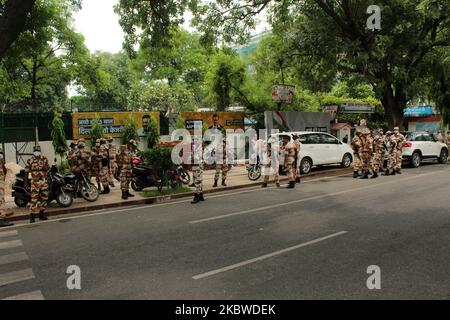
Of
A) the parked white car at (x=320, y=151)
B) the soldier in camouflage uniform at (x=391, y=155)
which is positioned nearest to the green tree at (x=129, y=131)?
the parked white car at (x=320, y=151)

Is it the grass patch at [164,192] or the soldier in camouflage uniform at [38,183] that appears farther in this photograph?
the grass patch at [164,192]

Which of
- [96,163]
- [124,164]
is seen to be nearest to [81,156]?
[96,163]

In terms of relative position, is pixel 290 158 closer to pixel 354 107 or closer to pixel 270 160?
pixel 270 160

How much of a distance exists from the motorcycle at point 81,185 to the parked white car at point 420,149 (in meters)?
13.6

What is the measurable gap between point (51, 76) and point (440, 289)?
3151 cm

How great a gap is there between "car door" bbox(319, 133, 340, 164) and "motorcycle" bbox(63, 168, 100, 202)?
948 centimetres

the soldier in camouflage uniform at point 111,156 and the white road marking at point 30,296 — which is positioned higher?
the soldier in camouflage uniform at point 111,156

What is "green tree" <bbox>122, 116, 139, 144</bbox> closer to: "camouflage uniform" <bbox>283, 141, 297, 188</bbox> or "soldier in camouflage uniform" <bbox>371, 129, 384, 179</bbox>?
"camouflage uniform" <bbox>283, 141, 297, 188</bbox>

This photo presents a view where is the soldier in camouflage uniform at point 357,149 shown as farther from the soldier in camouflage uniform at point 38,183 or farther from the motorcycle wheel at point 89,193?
the soldier in camouflage uniform at point 38,183

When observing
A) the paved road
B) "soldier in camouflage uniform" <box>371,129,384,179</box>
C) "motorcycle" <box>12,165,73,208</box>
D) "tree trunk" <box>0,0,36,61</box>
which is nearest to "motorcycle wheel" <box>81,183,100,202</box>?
"motorcycle" <box>12,165,73,208</box>

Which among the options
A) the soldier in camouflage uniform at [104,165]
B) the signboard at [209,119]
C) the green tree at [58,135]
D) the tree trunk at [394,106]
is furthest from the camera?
the tree trunk at [394,106]

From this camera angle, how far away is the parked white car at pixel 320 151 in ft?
53.3

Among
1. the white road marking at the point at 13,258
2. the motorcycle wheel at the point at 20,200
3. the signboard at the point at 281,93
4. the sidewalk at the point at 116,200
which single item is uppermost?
the signboard at the point at 281,93

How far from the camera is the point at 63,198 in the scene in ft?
34.5
